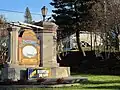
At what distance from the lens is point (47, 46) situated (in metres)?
26.4

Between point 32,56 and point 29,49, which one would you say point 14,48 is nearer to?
point 29,49

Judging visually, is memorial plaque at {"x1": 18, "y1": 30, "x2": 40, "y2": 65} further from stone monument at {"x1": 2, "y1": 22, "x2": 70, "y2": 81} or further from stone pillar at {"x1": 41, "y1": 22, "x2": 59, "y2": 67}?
stone pillar at {"x1": 41, "y1": 22, "x2": 59, "y2": 67}

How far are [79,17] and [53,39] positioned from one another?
2491cm

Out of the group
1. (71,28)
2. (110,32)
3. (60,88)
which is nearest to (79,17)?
(71,28)

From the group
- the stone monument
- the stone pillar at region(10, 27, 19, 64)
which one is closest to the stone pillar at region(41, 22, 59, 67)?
the stone monument

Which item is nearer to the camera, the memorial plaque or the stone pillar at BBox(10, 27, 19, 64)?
the stone pillar at BBox(10, 27, 19, 64)

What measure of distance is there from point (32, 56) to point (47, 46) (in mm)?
1516

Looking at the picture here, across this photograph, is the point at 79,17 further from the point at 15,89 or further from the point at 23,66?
the point at 15,89

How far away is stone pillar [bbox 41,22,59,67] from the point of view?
1030 inches

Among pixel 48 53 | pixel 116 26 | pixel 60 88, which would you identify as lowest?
pixel 60 88

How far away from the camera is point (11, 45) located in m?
24.9

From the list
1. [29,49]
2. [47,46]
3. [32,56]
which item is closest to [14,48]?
[29,49]

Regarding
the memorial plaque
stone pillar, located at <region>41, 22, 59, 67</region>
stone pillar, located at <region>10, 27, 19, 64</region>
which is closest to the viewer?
stone pillar, located at <region>10, 27, 19, 64</region>

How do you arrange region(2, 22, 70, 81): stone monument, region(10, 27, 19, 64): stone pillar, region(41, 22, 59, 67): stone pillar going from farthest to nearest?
region(41, 22, 59, 67): stone pillar < region(10, 27, 19, 64): stone pillar < region(2, 22, 70, 81): stone monument
